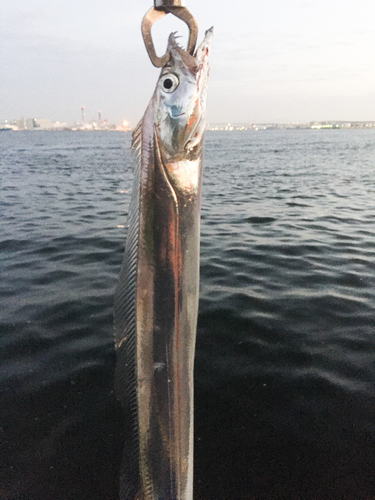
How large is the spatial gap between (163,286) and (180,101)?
38.4 inches

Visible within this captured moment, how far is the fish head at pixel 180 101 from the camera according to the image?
62.7 inches

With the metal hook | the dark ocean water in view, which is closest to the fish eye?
the metal hook

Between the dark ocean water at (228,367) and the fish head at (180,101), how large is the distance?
3.23 m

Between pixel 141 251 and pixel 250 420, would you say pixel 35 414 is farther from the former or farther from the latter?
pixel 141 251

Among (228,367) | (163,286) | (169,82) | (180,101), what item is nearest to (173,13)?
(169,82)

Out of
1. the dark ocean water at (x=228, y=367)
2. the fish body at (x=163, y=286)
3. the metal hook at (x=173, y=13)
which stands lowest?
the dark ocean water at (x=228, y=367)

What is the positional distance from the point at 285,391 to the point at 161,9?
4222 millimetres

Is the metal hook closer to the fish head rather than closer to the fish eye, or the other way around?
the fish head

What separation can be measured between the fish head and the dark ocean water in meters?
3.23

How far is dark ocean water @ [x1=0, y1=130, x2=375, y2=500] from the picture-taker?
3.24m

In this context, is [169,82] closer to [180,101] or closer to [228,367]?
[180,101]

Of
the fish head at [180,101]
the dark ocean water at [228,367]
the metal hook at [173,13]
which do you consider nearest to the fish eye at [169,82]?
the fish head at [180,101]

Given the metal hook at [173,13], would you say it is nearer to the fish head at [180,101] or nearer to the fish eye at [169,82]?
the fish head at [180,101]

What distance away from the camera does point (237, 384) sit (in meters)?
4.30
